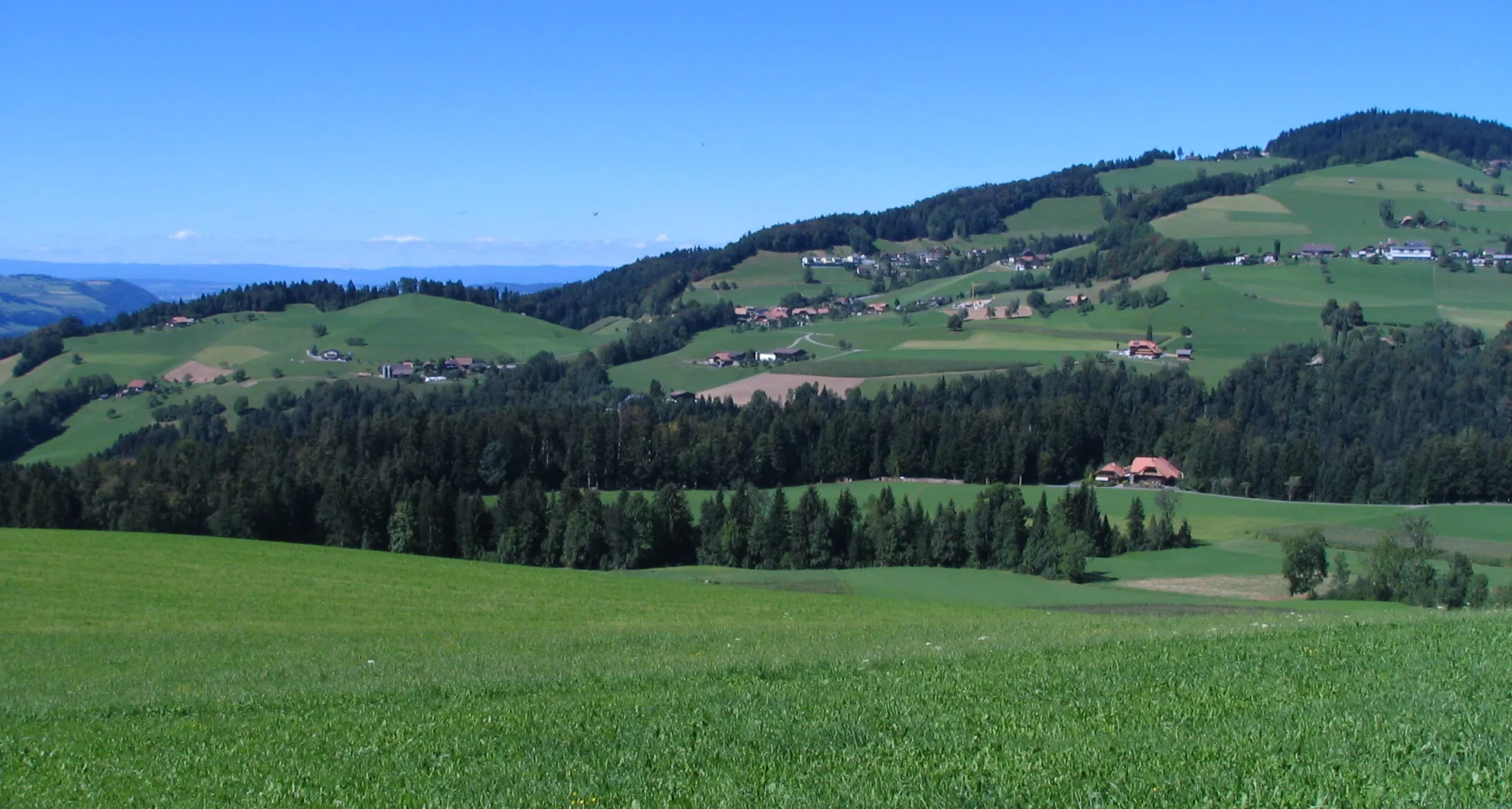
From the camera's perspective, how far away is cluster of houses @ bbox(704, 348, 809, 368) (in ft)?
462

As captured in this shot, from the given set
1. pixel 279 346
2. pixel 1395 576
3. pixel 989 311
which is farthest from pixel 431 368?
pixel 1395 576

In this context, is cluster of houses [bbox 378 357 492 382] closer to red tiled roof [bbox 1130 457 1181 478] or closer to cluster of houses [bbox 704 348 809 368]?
cluster of houses [bbox 704 348 809 368]

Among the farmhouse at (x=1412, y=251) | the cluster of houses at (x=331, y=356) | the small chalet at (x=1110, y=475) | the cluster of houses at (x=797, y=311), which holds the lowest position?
the small chalet at (x=1110, y=475)

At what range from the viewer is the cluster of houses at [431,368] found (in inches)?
5594

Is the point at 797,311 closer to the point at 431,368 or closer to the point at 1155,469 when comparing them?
the point at 431,368

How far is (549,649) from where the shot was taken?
21.4 meters

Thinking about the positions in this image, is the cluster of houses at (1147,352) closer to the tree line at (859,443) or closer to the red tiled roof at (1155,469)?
the tree line at (859,443)

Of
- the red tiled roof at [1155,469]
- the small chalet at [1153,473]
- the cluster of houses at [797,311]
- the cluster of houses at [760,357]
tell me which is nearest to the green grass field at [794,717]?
the small chalet at [1153,473]

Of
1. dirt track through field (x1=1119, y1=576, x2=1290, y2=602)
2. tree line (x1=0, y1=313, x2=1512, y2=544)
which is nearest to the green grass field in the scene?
dirt track through field (x1=1119, y1=576, x2=1290, y2=602)

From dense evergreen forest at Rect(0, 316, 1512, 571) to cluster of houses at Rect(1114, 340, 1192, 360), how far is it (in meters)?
11.4

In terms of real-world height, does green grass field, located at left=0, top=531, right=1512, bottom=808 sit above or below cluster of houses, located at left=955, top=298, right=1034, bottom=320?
below

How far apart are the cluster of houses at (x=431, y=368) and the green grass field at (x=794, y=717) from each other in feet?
397

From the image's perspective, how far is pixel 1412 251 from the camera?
158 metres

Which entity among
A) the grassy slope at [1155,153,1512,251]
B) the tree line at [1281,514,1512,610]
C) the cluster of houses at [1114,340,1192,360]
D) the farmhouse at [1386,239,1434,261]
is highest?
the grassy slope at [1155,153,1512,251]
